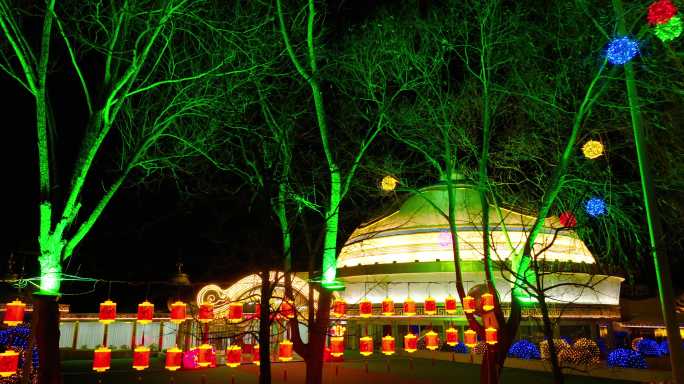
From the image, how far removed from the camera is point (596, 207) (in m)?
12.9

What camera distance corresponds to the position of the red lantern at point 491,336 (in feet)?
46.4

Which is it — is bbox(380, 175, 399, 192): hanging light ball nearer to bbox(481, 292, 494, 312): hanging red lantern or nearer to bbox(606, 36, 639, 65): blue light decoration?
bbox(481, 292, 494, 312): hanging red lantern

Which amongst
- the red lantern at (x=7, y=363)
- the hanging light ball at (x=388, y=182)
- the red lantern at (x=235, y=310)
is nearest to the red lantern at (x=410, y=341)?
the hanging light ball at (x=388, y=182)

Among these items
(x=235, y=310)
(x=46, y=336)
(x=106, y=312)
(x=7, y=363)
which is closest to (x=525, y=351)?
(x=235, y=310)

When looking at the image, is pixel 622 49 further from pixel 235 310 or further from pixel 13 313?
pixel 13 313

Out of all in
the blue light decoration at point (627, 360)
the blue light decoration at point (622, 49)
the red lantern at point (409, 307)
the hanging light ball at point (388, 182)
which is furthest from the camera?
the blue light decoration at point (627, 360)

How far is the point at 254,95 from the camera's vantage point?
1500 cm

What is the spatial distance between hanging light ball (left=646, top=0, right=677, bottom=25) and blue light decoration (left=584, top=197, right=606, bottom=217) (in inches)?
183

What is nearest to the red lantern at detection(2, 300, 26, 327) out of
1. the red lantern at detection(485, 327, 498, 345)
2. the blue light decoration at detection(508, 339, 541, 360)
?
the red lantern at detection(485, 327, 498, 345)

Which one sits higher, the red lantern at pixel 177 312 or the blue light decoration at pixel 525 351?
the red lantern at pixel 177 312

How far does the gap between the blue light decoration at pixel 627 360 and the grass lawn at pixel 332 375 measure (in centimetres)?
146

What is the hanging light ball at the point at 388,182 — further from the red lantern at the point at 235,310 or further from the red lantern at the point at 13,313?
the red lantern at the point at 13,313

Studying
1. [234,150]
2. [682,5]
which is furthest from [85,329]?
[682,5]

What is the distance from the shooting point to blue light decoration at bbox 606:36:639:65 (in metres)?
10.6
